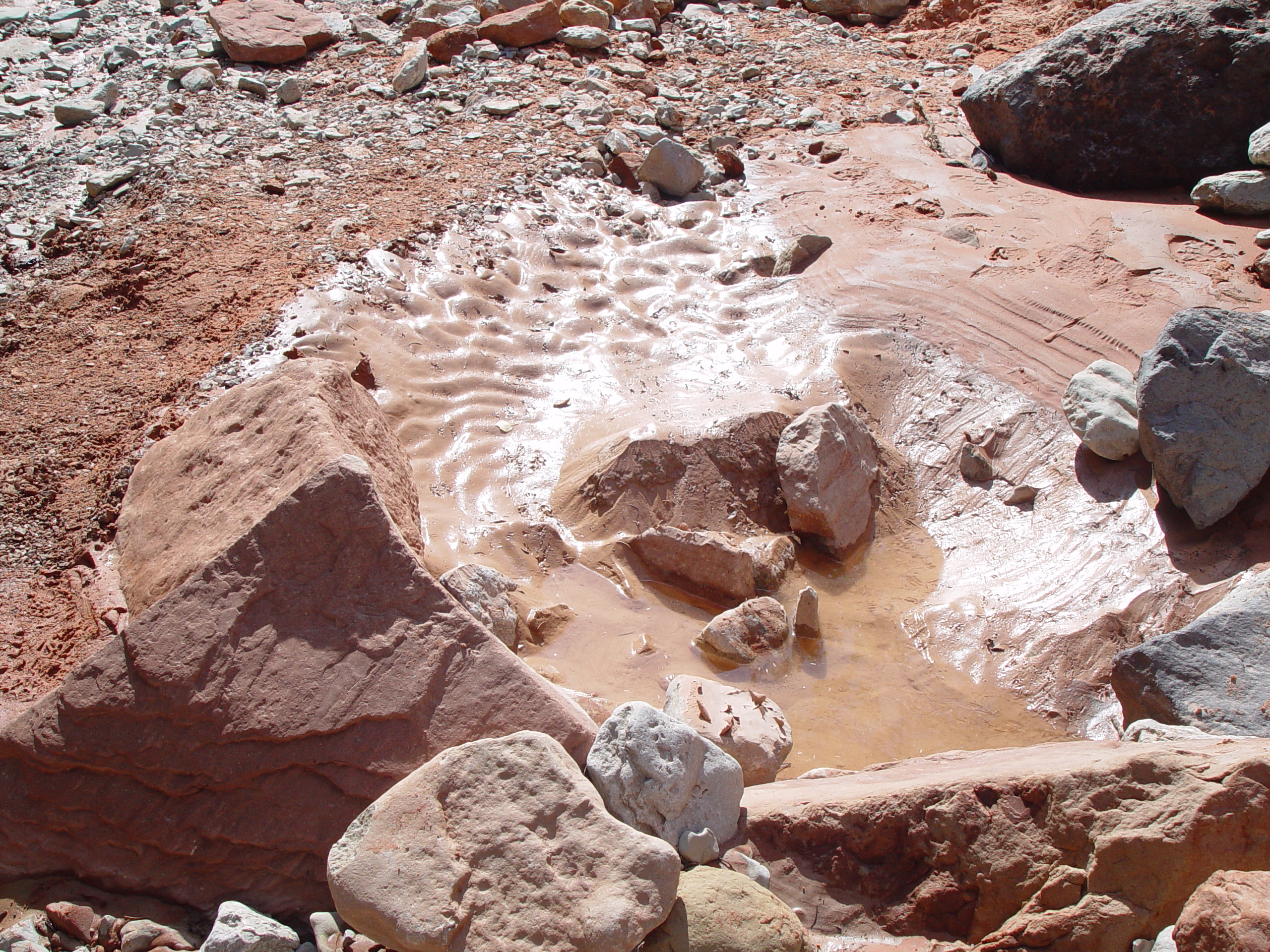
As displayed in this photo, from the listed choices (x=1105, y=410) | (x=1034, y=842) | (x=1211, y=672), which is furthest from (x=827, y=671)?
(x=1105, y=410)

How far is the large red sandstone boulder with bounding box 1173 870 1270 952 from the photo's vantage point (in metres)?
1.58

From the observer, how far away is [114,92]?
6.43 m

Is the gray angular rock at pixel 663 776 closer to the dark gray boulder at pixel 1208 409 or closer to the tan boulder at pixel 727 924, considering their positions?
the tan boulder at pixel 727 924

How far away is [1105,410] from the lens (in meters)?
4.14

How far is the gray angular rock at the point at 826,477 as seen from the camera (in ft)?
12.8

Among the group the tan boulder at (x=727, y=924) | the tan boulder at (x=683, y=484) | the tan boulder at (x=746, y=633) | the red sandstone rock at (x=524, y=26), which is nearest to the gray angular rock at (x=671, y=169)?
the red sandstone rock at (x=524, y=26)

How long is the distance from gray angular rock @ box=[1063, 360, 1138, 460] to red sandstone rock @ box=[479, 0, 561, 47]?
5.18 m

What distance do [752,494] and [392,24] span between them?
5829 mm

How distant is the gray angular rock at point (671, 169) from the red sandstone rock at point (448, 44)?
2.20 meters

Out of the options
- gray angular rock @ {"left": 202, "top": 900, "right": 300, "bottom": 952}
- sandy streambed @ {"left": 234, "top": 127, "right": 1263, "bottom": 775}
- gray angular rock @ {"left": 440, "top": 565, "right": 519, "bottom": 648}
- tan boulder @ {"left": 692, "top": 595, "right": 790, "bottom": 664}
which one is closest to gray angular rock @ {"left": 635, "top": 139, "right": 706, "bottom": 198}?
sandy streambed @ {"left": 234, "top": 127, "right": 1263, "bottom": 775}

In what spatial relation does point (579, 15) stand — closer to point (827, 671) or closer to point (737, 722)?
point (827, 671)

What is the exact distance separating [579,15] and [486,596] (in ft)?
19.9

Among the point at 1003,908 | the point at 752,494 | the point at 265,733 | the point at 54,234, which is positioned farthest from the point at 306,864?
the point at 54,234

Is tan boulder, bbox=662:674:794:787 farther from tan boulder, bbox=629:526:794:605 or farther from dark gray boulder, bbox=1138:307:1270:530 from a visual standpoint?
dark gray boulder, bbox=1138:307:1270:530
